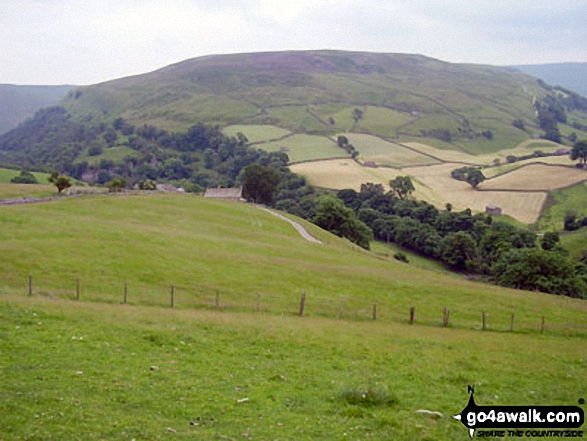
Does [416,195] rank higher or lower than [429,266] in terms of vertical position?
higher

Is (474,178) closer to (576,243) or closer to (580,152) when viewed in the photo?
(580,152)

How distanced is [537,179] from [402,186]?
46.5m

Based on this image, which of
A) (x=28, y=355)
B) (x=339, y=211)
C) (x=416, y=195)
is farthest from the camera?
(x=416, y=195)

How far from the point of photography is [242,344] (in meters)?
25.9

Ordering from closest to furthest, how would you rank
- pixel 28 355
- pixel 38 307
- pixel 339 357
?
pixel 28 355 → pixel 339 357 → pixel 38 307

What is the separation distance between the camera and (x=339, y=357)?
25125 millimetres

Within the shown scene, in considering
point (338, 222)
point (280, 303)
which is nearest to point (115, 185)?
point (338, 222)

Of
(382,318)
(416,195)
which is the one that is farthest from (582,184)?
(382,318)

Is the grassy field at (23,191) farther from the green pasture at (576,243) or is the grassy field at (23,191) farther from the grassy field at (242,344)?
the green pasture at (576,243)

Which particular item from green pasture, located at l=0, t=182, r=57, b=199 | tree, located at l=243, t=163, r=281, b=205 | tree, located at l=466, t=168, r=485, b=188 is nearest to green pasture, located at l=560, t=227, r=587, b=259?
tree, located at l=466, t=168, r=485, b=188

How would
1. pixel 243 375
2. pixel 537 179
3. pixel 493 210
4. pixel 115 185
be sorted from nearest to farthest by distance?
pixel 243 375
pixel 115 185
pixel 493 210
pixel 537 179

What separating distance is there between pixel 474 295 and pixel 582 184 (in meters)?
144

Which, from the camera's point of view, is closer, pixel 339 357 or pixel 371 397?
pixel 371 397

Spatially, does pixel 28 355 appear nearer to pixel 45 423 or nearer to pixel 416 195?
pixel 45 423
